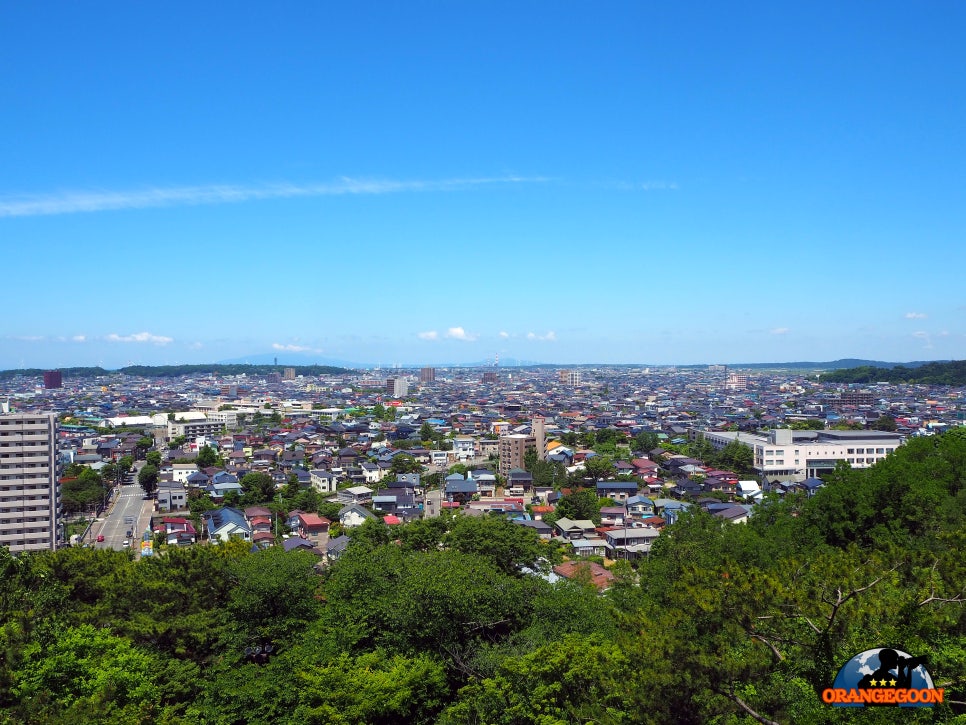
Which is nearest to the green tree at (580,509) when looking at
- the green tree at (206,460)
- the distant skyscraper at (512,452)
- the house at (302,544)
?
the house at (302,544)

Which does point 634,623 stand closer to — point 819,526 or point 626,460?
point 819,526

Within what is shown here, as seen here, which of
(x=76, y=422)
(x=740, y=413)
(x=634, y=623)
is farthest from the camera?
(x=740, y=413)

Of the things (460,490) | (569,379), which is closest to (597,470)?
(460,490)

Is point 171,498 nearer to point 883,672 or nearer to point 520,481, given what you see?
point 520,481

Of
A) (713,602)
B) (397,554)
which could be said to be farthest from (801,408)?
(713,602)

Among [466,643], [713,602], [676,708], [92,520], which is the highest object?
[713,602]

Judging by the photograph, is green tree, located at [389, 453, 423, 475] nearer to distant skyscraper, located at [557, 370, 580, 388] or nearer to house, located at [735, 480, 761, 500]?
house, located at [735, 480, 761, 500]

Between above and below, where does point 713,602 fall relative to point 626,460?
above
